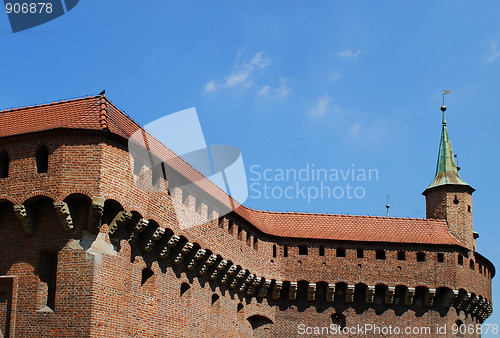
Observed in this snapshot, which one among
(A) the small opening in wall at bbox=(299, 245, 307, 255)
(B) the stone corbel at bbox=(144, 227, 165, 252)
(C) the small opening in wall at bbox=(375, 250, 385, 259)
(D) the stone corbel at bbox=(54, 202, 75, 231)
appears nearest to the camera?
(D) the stone corbel at bbox=(54, 202, 75, 231)

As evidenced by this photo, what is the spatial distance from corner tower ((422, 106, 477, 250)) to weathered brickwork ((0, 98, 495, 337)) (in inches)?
48.2

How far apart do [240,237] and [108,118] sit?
11.1 m

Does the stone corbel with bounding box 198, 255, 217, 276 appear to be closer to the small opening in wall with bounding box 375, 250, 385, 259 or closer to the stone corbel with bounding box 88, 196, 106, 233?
the stone corbel with bounding box 88, 196, 106, 233

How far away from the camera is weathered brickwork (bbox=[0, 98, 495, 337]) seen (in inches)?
763

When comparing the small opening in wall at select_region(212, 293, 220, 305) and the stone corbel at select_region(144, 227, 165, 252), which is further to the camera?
the small opening in wall at select_region(212, 293, 220, 305)

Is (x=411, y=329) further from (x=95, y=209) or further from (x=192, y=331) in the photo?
(x=95, y=209)

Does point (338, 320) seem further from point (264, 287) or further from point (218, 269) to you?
point (218, 269)

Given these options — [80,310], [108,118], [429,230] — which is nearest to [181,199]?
[108,118]

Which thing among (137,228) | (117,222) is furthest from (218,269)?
(117,222)

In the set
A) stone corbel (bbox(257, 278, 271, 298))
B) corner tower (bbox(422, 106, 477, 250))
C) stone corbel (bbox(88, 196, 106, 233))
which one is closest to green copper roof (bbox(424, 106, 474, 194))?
corner tower (bbox(422, 106, 477, 250))

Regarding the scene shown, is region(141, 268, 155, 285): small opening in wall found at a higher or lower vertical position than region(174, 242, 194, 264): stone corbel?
lower

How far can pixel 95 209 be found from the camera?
1928 centimetres

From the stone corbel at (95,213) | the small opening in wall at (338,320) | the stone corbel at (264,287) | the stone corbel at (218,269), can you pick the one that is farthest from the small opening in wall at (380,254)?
the stone corbel at (95,213)

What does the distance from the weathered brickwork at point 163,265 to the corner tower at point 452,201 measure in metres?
1.22
